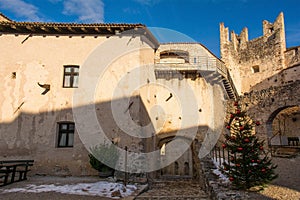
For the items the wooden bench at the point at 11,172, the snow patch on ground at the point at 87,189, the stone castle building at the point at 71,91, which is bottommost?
the snow patch on ground at the point at 87,189

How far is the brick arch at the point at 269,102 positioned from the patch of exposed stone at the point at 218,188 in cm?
855

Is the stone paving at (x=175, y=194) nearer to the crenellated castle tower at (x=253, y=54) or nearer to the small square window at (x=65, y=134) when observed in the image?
the small square window at (x=65, y=134)

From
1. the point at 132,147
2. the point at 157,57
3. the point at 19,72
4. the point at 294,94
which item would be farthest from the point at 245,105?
the point at 19,72

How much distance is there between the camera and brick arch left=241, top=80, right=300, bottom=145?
1389cm

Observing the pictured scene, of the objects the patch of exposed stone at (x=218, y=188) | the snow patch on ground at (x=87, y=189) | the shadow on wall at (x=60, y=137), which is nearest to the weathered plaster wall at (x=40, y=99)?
the shadow on wall at (x=60, y=137)

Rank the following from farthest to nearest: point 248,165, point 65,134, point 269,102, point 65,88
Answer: point 269,102, point 65,88, point 65,134, point 248,165

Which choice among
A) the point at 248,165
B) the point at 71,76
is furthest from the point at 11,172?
the point at 248,165

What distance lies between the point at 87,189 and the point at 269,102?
44.6 feet

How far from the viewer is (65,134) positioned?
33.6 feet

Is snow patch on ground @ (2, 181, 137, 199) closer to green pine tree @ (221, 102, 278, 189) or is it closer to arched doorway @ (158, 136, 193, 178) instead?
green pine tree @ (221, 102, 278, 189)

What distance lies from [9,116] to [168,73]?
1006 cm

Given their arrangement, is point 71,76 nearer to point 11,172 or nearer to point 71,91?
point 71,91

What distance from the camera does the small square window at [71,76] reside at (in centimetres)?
1070

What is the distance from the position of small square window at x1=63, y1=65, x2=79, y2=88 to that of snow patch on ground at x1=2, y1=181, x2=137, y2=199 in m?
4.98
